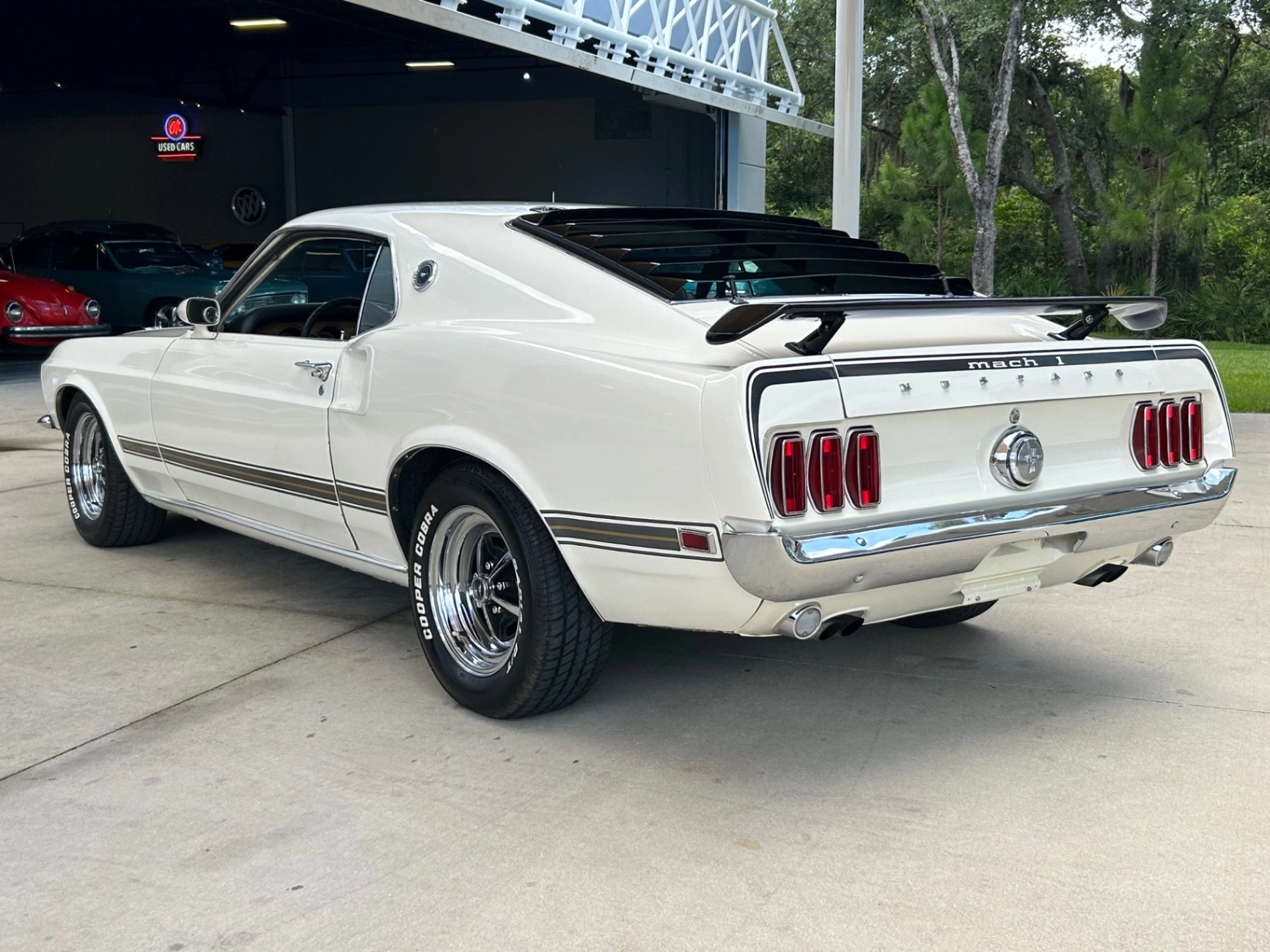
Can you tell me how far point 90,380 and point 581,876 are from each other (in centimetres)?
398

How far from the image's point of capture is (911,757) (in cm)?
366

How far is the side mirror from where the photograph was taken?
17.1 feet

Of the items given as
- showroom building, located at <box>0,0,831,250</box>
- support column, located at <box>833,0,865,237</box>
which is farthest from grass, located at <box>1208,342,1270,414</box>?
showroom building, located at <box>0,0,831,250</box>

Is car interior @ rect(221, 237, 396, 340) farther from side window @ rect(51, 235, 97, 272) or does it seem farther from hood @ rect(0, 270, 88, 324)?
side window @ rect(51, 235, 97, 272)

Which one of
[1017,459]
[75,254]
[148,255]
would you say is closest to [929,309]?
[1017,459]

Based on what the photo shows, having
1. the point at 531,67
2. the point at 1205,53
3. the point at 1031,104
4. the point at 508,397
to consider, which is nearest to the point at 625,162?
the point at 531,67

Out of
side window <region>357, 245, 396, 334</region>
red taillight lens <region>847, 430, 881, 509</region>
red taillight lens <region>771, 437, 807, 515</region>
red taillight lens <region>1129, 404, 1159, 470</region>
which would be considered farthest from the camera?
side window <region>357, 245, 396, 334</region>

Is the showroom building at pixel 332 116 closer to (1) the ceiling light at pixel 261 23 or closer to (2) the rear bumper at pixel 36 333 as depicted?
(1) the ceiling light at pixel 261 23

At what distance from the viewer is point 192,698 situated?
13.7ft

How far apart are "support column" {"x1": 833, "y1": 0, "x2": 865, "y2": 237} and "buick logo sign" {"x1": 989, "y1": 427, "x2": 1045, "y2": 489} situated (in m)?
7.04

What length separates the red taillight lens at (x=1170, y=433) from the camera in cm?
397

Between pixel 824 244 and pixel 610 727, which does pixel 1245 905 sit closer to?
pixel 610 727

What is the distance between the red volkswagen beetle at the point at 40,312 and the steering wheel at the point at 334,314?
12.5m

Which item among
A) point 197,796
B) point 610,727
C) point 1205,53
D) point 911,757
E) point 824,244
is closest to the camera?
point 197,796
